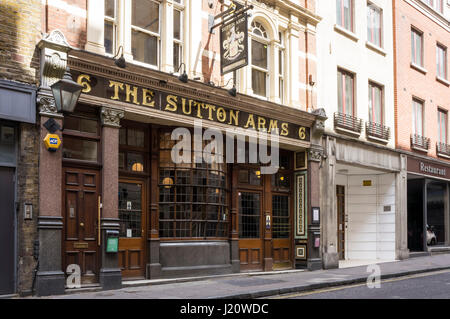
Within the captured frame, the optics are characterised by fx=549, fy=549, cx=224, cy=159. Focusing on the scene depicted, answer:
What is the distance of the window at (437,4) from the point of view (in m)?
24.7

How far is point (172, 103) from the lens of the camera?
12984 millimetres

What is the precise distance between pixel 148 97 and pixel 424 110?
15.1m

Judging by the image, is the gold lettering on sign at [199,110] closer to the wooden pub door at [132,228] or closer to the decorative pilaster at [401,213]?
the wooden pub door at [132,228]

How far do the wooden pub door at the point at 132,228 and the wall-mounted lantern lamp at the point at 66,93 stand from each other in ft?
9.20

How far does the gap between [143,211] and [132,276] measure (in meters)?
1.53

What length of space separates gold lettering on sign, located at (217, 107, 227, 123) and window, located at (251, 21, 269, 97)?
1.81 meters

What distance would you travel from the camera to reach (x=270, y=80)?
16172 mm

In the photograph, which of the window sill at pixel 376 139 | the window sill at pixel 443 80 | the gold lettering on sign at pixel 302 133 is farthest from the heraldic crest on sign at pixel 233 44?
the window sill at pixel 443 80

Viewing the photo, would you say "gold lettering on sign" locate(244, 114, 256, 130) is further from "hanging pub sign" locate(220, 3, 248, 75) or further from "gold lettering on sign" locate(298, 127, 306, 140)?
"gold lettering on sign" locate(298, 127, 306, 140)

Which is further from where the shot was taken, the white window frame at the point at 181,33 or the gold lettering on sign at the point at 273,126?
the gold lettering on sign at the point at 273,126

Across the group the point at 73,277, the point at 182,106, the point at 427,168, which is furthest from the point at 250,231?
the point at 427,168

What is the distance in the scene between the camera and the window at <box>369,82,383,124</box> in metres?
20.5

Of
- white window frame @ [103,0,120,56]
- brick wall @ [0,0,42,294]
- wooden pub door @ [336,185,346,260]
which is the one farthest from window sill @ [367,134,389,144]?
brick wall @ [0,0,42,294]
